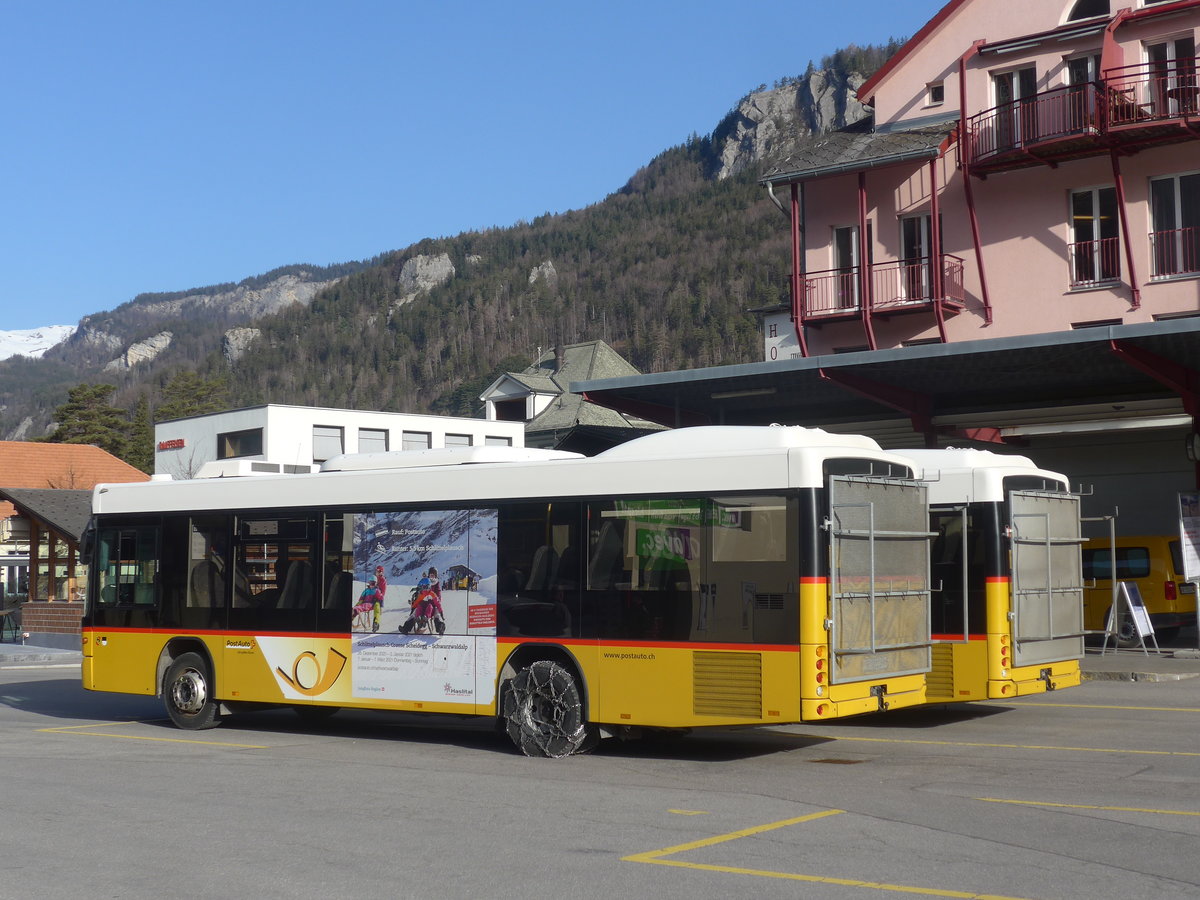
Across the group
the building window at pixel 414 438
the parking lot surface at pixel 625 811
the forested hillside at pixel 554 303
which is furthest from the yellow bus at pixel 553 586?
the forested hillside at pixel 554 303

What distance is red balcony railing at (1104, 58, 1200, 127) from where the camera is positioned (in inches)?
1126

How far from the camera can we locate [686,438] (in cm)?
1234

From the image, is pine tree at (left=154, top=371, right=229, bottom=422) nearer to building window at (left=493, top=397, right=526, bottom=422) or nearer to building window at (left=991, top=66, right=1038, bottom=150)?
building window at (left=493, top=397, right=526, bottom=422)

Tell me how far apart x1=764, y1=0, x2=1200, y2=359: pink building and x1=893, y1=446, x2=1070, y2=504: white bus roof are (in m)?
16.4

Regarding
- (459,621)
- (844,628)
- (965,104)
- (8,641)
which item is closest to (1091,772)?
(844,628)

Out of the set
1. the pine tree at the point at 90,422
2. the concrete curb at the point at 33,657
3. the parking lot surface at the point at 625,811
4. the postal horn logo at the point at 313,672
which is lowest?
the concrete curb at the point at 33,657

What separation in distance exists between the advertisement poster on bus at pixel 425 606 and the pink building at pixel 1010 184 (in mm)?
20548

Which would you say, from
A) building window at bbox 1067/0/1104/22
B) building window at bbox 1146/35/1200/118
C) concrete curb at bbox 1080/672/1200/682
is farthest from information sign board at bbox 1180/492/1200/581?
building window at bbox 1067/0/1104/22

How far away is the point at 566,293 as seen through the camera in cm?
15150

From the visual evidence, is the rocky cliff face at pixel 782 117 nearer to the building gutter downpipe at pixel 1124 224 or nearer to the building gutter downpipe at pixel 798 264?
the building gutter downpipe at pixel 798 264

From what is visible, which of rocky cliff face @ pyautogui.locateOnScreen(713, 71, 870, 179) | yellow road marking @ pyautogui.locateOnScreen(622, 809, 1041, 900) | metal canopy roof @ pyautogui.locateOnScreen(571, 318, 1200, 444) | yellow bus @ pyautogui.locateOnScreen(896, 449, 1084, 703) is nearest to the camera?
yellow road marking @ pyautogui.locateOnScreen(622, 809, 1041, 900)

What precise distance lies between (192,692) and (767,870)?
9555 mm

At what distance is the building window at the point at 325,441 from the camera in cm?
7144

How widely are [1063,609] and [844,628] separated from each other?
→ 471 centimetres
